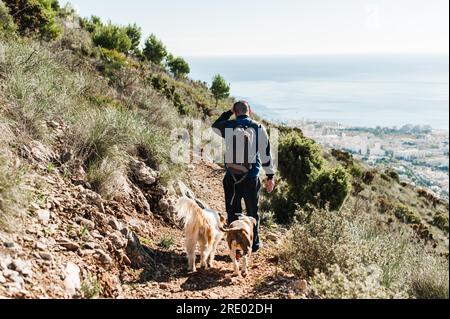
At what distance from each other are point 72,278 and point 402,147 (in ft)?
278

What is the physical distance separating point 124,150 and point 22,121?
165 cm

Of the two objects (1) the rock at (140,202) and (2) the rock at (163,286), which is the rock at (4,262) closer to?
(2) the rock at (163,286)

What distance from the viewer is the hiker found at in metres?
5.04

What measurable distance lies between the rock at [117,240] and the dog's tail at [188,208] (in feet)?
2.57

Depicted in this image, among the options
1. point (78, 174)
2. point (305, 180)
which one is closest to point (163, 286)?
point (78, 174)

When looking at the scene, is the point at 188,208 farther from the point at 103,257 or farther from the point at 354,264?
the point at 354,264

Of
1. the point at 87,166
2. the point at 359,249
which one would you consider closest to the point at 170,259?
the point at 87,166

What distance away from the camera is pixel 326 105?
14462 centimetres

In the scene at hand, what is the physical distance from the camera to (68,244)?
12.7ft

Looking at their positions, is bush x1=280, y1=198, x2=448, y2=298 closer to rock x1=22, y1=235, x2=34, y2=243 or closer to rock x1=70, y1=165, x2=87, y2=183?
rock x1=22, y1=235, x2=34, y2=243

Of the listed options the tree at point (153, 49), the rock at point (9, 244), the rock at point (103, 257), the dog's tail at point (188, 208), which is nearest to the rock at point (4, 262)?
the rock at point (9, 244)

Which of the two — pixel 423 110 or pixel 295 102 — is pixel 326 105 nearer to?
pixel 295 102

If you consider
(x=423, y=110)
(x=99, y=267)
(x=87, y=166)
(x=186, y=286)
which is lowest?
(x=186, y=286)
